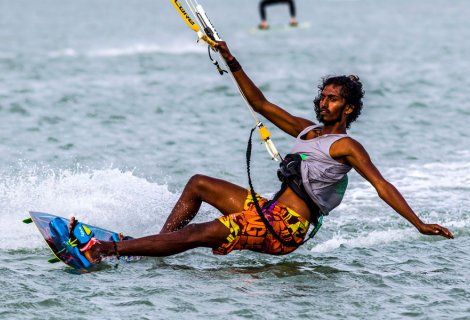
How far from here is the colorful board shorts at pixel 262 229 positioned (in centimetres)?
792

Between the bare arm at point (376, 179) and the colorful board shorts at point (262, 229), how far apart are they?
62cm

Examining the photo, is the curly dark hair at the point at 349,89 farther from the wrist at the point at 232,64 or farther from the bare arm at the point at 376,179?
the wrist at the point at 232,64

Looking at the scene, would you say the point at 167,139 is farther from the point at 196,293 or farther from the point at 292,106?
the point at 196,293

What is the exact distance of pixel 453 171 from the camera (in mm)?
13102

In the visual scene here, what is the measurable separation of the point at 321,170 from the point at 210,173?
5195 mm

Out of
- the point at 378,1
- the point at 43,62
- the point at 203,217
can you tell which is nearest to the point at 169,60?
the point at 43,62

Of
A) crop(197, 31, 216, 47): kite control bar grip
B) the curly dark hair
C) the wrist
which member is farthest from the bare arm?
crop(197, 31, 216, 47): kite control bar grip

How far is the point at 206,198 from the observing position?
8.41 m

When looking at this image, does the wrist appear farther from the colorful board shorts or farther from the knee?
the colorful board shorts

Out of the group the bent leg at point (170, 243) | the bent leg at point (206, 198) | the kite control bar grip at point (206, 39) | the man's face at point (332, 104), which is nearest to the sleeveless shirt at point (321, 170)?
the man's face at point (332, 104)

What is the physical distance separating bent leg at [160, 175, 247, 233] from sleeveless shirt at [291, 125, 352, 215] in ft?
1.94

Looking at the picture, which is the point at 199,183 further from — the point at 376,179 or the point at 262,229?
the point at 376,179

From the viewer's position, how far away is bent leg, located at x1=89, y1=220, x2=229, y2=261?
309 inches

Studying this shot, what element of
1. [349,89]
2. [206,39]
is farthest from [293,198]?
[206,39]
